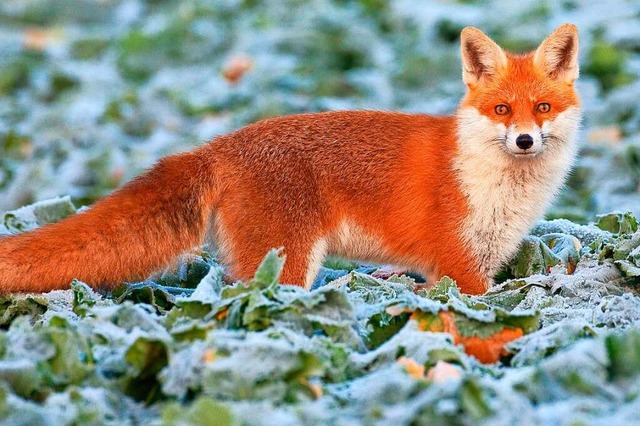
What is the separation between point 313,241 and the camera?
21.9 ft

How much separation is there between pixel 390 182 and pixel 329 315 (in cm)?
203

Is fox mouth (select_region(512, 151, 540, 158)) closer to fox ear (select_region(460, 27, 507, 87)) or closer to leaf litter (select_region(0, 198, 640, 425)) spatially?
fox ear (select_region(460, 27, 507, 87))

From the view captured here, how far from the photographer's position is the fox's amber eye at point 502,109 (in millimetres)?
6973

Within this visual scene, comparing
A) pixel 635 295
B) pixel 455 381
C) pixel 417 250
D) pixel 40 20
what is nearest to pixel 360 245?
pixel 417 250

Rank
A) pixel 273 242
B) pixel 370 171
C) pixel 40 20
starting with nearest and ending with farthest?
pixel 273 242 → pixel 370 171 → pixel 40 20

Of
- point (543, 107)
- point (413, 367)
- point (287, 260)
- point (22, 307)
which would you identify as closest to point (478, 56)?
point (543, 107)

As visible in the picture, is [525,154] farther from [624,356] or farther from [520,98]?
[624,356]

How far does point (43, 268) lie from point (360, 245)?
2100mm

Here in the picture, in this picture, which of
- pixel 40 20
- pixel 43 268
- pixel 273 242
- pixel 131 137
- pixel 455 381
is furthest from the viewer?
pixel 40 20

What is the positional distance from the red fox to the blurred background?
3.06 m

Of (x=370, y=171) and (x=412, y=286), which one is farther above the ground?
(x=370, y=171)

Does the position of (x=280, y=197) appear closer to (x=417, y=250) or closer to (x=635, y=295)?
(x=417, y=250)

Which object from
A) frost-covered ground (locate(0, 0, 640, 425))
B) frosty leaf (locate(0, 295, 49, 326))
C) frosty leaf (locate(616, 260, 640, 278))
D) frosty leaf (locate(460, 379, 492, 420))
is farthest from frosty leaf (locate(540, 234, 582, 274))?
frosty leaf (locate(0, 295, 49, 326))

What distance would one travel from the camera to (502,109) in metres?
6.98
